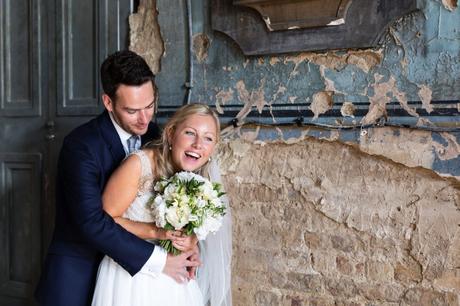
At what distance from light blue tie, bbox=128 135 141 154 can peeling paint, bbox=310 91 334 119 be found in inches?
34.2

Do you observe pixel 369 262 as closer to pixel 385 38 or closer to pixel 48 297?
pixel 385 38

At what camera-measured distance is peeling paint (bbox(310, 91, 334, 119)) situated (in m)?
2.45

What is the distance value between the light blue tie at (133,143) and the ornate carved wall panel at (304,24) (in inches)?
28.8

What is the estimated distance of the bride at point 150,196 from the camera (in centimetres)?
211

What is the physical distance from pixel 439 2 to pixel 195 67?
1278 millimetres

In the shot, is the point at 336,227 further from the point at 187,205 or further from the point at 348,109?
the point at 187,205

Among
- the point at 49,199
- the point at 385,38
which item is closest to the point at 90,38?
the point at 49,199

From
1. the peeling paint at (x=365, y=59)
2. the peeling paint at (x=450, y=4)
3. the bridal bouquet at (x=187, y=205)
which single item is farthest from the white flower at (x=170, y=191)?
the peeling paint at (x=450, y=4)

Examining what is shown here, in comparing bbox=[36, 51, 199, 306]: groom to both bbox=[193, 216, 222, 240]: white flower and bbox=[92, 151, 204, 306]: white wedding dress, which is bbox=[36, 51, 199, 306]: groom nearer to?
bbox=[92, 151, 204, 306]: white wedding dress

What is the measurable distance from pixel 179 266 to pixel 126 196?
15.2 inches

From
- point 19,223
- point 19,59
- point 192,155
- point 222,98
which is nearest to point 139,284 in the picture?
point 192,155

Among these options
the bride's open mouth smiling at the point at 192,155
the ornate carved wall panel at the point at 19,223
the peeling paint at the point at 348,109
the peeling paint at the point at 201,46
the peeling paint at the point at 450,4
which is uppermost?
the peeling paint at the point at 450,4

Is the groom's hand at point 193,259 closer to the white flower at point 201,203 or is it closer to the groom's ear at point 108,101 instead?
the white flower at point 201,203

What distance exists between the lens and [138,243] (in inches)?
82.5
